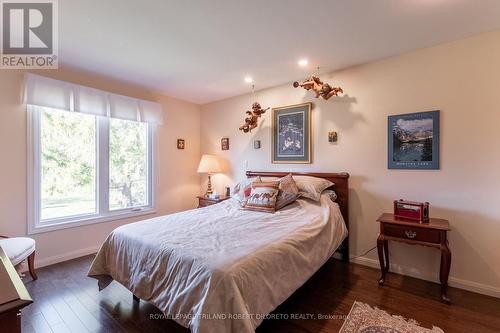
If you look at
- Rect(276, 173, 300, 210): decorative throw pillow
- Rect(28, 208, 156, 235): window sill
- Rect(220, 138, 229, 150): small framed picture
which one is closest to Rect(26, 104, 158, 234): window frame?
Rect(28, 208, 156, 235): window sill

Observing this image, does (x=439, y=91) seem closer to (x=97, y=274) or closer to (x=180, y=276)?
(x=180, y=276)

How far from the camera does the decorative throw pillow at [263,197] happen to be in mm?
2732

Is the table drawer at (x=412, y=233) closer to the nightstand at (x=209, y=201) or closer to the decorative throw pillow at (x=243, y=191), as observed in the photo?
the decorative throw pillow at (x=243, y=191)

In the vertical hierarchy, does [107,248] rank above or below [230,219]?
below

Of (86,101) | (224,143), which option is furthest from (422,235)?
(86,101)

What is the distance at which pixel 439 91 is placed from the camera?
8.20 feet

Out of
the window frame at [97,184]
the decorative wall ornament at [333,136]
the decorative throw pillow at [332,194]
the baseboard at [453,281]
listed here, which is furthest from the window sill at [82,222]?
the baseboard at [453,281]

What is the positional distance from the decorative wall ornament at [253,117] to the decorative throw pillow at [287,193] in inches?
48.6

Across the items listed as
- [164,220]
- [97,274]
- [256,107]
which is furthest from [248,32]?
[97,274]

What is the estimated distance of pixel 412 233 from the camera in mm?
2270

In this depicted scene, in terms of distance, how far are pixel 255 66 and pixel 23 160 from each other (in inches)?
117

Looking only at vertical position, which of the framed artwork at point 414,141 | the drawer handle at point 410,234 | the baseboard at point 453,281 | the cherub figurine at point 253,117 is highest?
the cherub figurine at point 253,117

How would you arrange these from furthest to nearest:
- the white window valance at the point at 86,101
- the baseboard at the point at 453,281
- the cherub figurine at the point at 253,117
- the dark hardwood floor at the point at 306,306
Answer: the cherub figurine at the point at 253,117, the white window valance at the point at 86,101, the baseboard at the point at 453,281, the dark hardwood floor at the point at 306,306

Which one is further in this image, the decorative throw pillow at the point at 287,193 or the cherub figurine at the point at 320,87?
the cherub figurine at the point at 320,87
